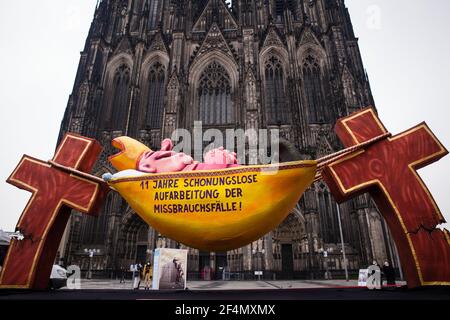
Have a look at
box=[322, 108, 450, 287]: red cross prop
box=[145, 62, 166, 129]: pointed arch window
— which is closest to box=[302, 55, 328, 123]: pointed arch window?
box=[145, 62, 166, 129]: pointed arch window

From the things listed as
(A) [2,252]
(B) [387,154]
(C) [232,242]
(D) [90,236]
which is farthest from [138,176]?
(D) [90,236]

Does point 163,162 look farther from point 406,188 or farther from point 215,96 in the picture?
point 215,96

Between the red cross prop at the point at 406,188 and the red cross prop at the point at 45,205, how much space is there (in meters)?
3.02

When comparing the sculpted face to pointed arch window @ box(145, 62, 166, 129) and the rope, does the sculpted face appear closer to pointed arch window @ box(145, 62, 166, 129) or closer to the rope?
the rope

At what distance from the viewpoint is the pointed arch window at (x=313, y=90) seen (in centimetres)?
2009

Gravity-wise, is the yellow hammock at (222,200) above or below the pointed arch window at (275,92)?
below

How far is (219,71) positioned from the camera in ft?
73.2

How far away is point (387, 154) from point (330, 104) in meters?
18.5

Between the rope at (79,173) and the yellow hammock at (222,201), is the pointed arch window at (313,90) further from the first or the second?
the rope at (79,173)

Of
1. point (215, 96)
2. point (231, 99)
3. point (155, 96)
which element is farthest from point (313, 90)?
point (155, 96)

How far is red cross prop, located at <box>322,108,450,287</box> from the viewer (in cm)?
271

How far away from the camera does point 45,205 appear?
3309 mm

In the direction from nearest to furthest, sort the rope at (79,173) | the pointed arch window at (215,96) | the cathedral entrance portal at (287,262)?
1. the rope at (79,173)
2. the cathedral entrance portal at (287,262)
3. the pointed arch window at (215,96)

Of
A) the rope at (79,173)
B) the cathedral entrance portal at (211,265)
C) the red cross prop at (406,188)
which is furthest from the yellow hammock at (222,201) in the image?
the cathedral entrance portal at (211,265)
